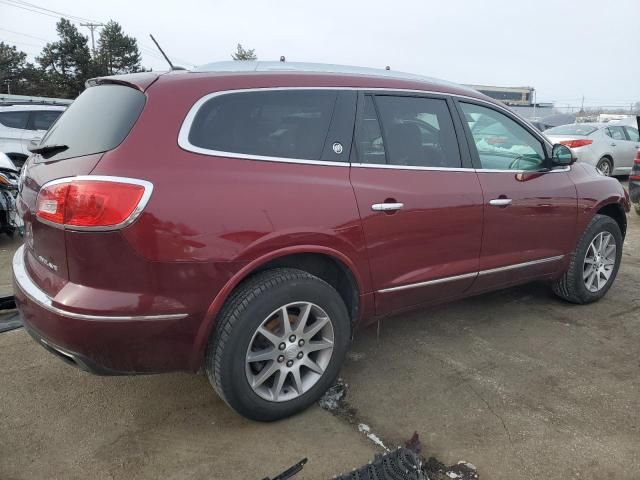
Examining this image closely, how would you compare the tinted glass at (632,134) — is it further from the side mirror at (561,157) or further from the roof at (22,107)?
the roof at (22,107)

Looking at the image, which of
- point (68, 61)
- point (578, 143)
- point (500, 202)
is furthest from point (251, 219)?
point (68, 61)

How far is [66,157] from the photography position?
8.22 feet

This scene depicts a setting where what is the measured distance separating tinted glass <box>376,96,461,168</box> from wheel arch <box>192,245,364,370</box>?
0.68 m

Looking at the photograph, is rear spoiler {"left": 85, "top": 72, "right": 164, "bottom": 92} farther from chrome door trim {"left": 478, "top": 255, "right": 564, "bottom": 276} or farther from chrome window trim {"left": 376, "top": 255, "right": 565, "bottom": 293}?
chrome door trim {"left": 478, "top": 255, "right": 564, "bottom": 276}

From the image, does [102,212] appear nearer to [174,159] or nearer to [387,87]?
[174,159]

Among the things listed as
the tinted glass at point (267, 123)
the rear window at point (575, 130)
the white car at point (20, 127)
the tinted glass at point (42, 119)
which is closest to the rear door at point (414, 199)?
the tinted glass at point (267, 123)

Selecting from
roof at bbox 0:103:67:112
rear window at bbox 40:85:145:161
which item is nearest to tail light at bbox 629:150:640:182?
rear window at bbox 40:85:145:161

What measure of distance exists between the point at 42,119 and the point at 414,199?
382 inches

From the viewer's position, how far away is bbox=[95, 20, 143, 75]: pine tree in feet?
185

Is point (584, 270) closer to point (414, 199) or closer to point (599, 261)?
point (599, 261)

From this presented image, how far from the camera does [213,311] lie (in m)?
2.46

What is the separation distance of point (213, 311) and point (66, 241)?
27.3 inches

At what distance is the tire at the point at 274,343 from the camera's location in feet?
8.27

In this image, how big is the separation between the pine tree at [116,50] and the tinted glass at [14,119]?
50012 millimetres
